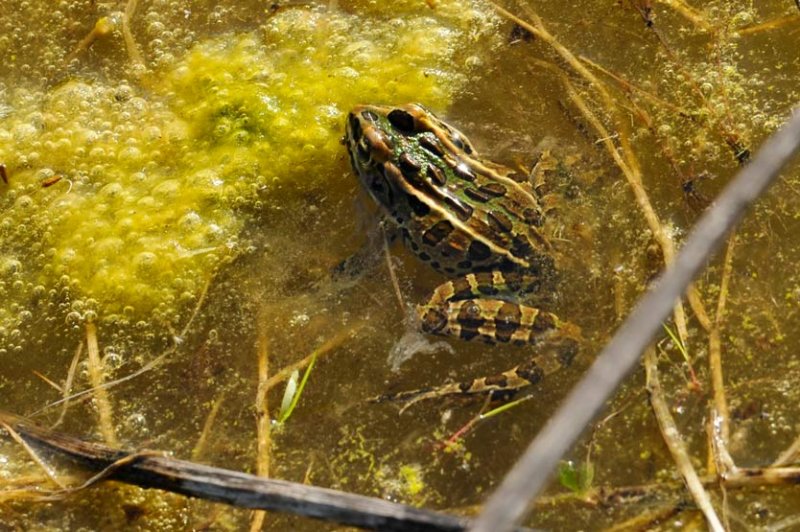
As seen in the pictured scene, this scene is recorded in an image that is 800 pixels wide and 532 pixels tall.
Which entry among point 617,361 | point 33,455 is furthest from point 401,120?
point 617,361

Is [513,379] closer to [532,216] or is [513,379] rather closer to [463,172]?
[532,216]

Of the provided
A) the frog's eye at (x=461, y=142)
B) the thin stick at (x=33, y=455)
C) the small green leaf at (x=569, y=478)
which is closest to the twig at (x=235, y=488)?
the thin stick at (x=33, y=455)

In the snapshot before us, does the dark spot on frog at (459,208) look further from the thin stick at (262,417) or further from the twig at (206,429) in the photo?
the twig at (206,429)

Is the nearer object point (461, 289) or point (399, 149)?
point (461, 289)

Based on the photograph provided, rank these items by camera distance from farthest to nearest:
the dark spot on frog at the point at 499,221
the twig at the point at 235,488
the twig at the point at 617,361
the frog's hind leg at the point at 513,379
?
1. the dark spot on frog at the point at 499,221
2. the frog's hind leg at the point at 513,379
3. the twig at the point at 235,488
4. the twig at the point at 617,361

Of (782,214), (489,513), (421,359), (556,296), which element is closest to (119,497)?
(421,359)

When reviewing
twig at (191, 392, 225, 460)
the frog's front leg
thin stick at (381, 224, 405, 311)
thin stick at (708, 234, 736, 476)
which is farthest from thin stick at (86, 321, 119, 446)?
thin stick at (708, 234, 736, 476)
